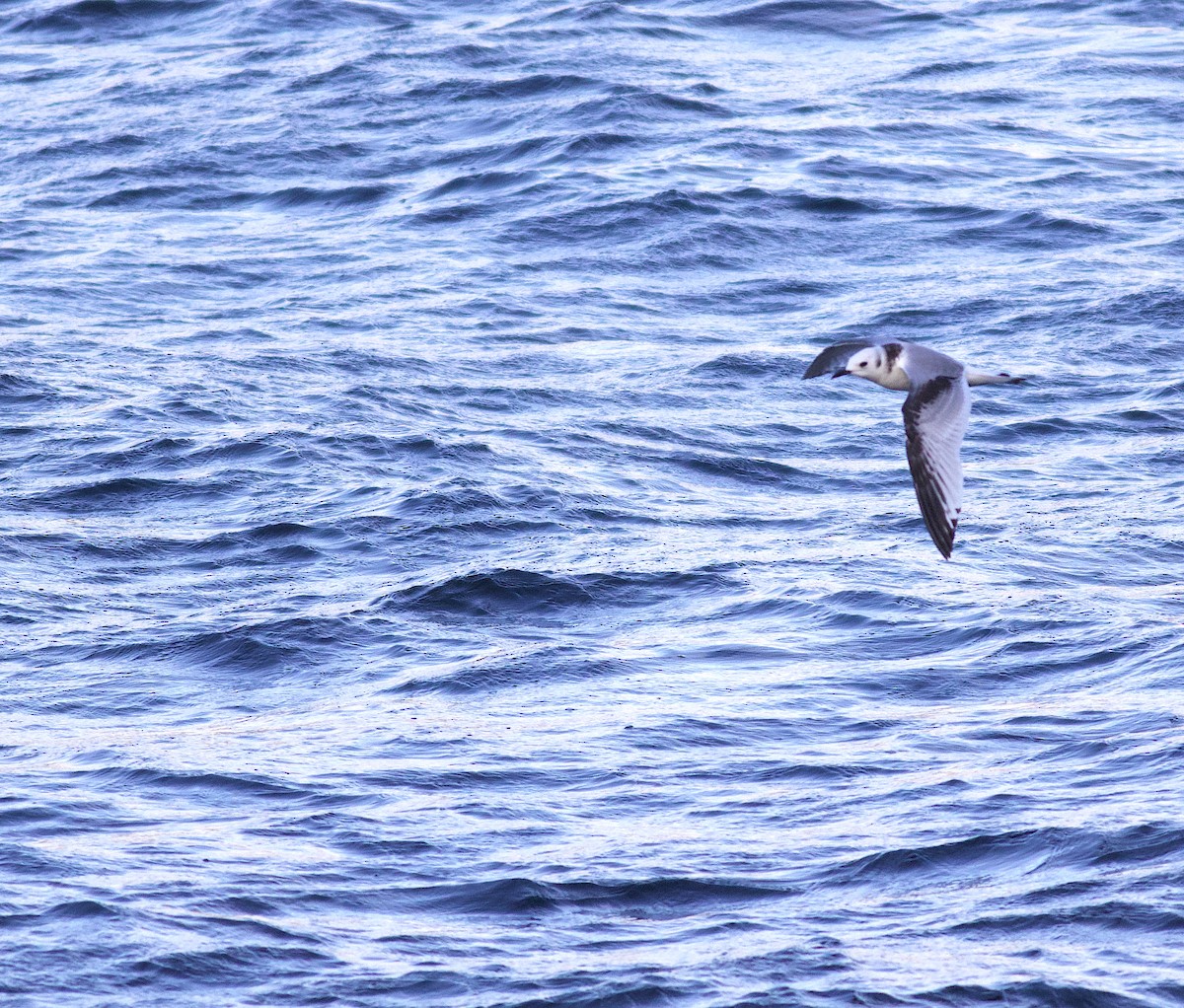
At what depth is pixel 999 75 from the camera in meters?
25.5

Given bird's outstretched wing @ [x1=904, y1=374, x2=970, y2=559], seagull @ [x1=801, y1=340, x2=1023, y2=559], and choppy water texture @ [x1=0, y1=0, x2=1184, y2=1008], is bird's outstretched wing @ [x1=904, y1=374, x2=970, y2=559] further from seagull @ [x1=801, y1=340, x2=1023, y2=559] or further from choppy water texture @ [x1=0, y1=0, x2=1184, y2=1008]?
choppy water texture @ [x1=0, y1=0, x2=1184, y2=1008]

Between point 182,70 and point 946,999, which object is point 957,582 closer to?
point 946,999

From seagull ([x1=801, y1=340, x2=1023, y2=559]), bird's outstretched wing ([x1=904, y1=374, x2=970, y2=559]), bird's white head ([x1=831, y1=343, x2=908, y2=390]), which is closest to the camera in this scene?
bird's outstretched wing ([x1=904, y1=374, x2=970, y2=559])

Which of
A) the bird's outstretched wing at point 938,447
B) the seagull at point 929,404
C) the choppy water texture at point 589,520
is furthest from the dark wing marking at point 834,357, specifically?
the choppy water texture at point 589,520

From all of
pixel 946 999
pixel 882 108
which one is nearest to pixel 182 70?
pixel 882 108

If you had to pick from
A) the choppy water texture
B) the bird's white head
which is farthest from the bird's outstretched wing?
the choppy water texture

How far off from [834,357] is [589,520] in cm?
466

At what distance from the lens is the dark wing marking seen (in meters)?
10.5

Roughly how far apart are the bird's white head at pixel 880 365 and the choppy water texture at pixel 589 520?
206cm

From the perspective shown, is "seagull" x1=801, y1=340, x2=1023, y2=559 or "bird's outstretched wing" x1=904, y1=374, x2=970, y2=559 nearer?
"bird's outstretched wing" x1=904, y1=374, x2=970, y2=559

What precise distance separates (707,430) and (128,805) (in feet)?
23.1

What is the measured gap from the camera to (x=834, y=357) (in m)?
10.7

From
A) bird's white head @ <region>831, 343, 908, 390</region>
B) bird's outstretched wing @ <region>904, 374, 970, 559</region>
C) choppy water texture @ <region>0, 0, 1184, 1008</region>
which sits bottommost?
choppy water texture @ <region>0, 0, 1184, 1008</region>

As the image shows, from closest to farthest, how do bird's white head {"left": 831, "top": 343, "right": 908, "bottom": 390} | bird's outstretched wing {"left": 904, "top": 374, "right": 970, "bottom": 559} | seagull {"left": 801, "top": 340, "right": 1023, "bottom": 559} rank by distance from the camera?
bird's outstretched wing {"left": 904, "top": 374, "right": 970, "bottom": 559}, seagull {"left": 801, "top": 340, "right": 1023, "bottom": 559}, bird's white head {"left": 831, "top": 343, "right": 908, "bottom": 390}
